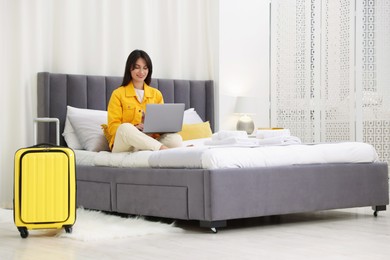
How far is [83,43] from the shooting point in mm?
6527

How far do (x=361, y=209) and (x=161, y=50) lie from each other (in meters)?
2.40

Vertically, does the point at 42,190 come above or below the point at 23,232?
above

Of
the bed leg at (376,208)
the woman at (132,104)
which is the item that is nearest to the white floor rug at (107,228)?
the woman at (132,104)

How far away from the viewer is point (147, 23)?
693cm

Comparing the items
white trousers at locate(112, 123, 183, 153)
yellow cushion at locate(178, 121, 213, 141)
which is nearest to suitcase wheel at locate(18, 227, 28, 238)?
white trousers at locate(112, 123, 183, 153)

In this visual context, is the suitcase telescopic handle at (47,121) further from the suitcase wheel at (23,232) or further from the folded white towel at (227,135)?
the suitcase wheel at (23,232)

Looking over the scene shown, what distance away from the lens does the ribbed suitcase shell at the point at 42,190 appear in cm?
434

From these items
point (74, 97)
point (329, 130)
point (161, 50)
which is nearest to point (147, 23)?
point (161, 50)

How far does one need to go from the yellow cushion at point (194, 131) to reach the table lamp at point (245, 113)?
905 mm

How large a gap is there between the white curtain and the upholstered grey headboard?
11 centimetres

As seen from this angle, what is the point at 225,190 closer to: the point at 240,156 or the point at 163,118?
the point at 240,156

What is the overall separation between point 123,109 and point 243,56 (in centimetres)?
227

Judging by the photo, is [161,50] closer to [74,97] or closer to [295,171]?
[74,97]

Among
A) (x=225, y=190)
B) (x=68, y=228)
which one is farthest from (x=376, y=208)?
(x=68, y=228)
